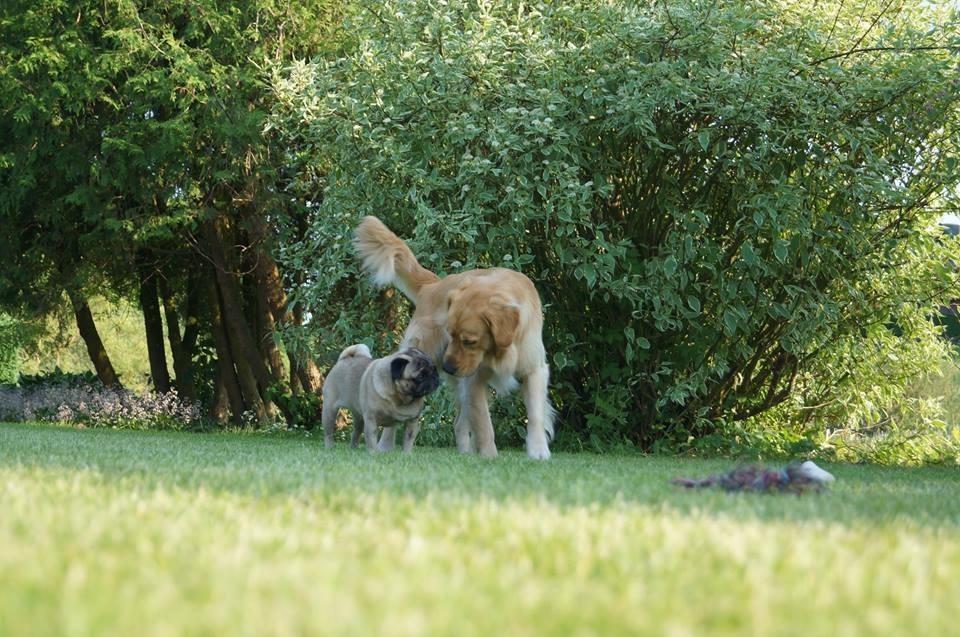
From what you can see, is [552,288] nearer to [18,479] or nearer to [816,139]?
[816,139]

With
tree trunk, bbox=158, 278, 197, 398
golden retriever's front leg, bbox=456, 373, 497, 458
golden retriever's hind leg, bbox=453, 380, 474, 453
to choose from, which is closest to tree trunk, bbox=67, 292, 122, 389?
tree trunk, bbox=158, 278, 197, 398

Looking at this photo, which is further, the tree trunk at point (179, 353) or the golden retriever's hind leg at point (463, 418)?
the tree trunk at point (179, 353)

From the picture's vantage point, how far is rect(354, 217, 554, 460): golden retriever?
23.8 feet

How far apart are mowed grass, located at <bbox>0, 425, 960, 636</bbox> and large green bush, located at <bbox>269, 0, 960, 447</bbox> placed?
610 cm

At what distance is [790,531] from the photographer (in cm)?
291

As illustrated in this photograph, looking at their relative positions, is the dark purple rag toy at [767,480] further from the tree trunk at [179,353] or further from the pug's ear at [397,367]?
the tree trunk at [179,353]

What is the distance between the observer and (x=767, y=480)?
14.0ft

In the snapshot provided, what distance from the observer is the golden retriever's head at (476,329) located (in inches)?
284

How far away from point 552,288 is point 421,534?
8.53 m

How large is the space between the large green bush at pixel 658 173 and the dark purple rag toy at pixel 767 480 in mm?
5221

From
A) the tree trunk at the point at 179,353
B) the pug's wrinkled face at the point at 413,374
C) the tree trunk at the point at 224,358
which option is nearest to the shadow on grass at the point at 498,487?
the pug's wrinkled face at the point at 413,374

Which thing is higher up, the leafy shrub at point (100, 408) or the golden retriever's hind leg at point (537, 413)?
the golden retriever's hind leg at point (537, 413)

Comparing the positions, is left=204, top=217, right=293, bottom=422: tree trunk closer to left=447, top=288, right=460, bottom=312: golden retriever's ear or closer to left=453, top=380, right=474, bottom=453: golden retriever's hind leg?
left=453, top=380, right=474, bottom=453: golden retriever's hind leg

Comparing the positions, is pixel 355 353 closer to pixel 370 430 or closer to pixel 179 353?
pixel 370 430
